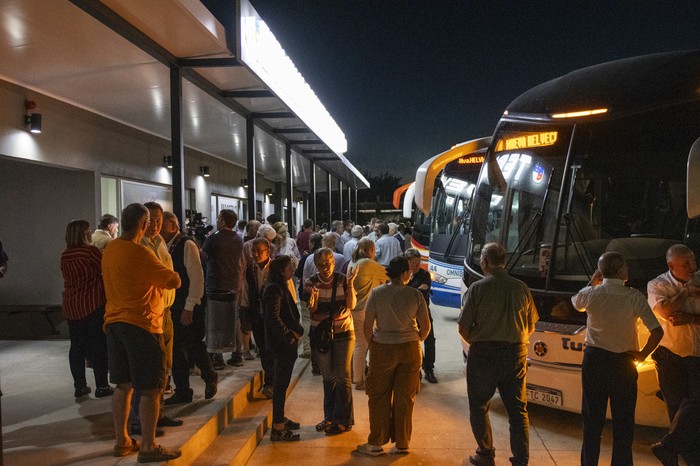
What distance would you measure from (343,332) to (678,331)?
279 cm

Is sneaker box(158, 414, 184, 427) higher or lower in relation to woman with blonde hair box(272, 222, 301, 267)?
lower

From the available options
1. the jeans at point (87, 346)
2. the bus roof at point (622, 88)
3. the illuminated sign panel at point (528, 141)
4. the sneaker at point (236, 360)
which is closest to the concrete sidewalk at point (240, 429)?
the sneaker at point (236, 360)

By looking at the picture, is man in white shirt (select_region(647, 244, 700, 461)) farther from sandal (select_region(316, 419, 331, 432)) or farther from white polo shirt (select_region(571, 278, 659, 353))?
sandal (select_region(316, 419, 331, 432))

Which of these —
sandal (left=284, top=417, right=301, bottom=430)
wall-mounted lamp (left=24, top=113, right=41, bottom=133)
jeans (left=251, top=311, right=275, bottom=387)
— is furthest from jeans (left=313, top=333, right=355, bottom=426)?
wall-mounted lamp (left=24, top=113, right=41, bottom=133)

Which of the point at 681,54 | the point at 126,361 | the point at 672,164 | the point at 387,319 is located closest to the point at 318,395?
the point at 387,319

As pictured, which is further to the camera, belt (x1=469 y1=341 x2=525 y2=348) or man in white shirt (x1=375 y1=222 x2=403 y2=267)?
man in white shirt (x1=375 y1=222 x2=403 y2=267)

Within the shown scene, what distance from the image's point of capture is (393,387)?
513 cm

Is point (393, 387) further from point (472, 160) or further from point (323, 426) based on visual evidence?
point (472, 160)

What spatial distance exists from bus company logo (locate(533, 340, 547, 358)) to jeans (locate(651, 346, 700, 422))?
39.7 inches

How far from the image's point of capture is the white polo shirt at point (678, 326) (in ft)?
14.4

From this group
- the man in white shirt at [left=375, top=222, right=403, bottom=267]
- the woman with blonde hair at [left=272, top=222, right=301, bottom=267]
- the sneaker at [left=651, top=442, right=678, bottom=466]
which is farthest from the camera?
the man in white shirt at [left=375, top=222, right=403, bottom=267]

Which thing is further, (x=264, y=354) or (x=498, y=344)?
(x=264, y=354)

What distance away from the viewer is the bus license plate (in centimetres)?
544

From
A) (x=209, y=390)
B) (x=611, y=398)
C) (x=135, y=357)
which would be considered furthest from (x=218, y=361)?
(x=611, y=398)
